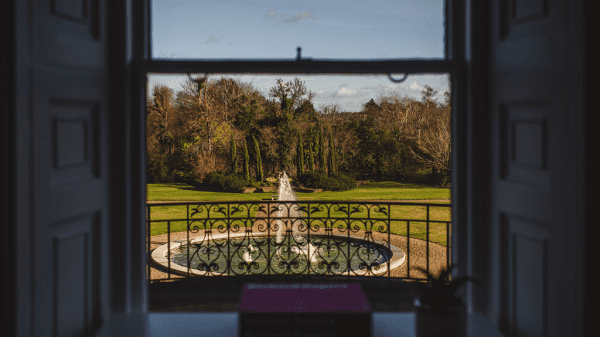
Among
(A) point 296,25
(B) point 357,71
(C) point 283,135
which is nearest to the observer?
(B) point 357,71

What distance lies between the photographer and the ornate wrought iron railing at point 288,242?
417 centimetres

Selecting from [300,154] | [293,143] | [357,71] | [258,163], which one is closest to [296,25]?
[357,71]

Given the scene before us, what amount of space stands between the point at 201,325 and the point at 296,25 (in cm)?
150

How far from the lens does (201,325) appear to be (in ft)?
5.22

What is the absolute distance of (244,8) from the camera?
7.20 ft

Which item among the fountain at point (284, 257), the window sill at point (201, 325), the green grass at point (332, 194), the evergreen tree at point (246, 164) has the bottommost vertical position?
the fountain at point (284, 257)

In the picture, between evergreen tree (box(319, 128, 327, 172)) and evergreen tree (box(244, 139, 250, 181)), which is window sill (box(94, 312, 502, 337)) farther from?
evergreen tree (box(319, 128, 327, 172))
